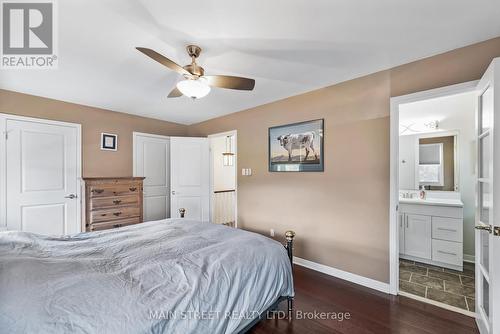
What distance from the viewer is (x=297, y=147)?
317cm

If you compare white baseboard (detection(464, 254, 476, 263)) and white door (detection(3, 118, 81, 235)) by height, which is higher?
white door (detection(3, 118, 81, 235))

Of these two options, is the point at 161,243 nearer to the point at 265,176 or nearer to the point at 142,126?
the point at 265,176

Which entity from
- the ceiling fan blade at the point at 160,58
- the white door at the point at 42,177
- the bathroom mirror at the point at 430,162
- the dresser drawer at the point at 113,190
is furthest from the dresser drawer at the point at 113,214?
the bathroom mirror at the point at 430,162

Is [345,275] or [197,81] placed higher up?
[197,81]

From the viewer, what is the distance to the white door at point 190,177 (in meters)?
4.24

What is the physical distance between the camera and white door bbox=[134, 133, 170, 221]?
4.18 metres

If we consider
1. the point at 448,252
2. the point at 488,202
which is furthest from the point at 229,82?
the point at 448,252

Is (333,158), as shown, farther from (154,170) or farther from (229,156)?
(229,156)

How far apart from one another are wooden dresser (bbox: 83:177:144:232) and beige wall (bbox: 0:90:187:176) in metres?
0.60

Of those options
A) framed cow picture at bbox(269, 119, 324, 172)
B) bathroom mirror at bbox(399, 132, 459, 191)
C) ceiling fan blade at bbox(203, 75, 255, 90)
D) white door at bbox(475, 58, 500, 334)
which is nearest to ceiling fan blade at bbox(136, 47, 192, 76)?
ceiling fan blade at bbox(203, 75, 255, 90)

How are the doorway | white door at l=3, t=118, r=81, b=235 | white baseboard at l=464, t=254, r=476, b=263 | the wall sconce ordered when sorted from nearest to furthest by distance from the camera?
the doorway < white door at l=3, t=118, r=81, b=235 < white baseboard at l=464, t=254, r=476, b=263 < the wall sconce

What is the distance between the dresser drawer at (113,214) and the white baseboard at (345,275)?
2533 millimetres

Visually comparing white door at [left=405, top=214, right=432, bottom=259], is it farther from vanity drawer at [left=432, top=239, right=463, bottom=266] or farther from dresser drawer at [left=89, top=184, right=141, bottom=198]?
dresser drawer at [left=89, top=184, right=141, bottom=198]

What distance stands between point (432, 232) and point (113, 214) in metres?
4.54
